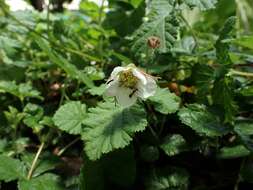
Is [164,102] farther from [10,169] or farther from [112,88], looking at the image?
[10,169]

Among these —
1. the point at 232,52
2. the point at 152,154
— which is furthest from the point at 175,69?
the point at 152,154

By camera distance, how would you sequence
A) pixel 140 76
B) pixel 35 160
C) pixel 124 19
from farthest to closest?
pixel 124 19
pixel 35 160
pixel 140 76

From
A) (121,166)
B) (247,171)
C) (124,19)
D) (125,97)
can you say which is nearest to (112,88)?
(125,97)

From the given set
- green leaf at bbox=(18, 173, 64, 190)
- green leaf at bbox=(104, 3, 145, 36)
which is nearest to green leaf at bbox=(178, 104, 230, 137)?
green leaf at bbox=(18, 173, 64, 190)

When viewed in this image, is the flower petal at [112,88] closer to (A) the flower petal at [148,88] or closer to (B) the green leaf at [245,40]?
(A) the flower petal at [148,88]

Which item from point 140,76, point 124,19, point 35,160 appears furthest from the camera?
point 124,19

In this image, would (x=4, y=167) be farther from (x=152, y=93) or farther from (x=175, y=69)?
(x=175, y=69)

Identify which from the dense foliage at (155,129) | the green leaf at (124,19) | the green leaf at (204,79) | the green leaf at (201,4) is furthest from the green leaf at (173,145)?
the green leaf at (124,19)
